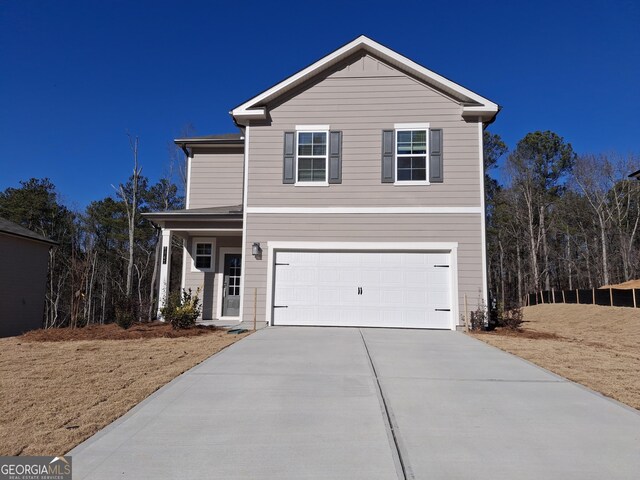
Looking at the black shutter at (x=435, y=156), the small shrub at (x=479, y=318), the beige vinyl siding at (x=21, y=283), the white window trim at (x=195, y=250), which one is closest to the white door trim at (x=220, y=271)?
the white window trim at (x=195, y=250)

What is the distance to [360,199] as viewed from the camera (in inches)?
456

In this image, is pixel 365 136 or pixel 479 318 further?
pixel 365 136

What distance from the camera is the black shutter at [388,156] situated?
11587mm

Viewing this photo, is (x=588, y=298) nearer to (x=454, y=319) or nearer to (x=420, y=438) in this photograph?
(x=454, y=319)

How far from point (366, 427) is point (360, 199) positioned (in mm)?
8029

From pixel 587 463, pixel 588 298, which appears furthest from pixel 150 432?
pixel 588 298

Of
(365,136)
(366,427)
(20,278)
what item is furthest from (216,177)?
(366,427)

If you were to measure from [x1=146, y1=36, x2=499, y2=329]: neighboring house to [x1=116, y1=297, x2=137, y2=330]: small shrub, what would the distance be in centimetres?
111

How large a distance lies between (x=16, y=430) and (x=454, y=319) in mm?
9233

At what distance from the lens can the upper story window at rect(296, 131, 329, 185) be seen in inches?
466

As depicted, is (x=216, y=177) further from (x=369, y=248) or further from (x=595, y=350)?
(x=595, y=350)

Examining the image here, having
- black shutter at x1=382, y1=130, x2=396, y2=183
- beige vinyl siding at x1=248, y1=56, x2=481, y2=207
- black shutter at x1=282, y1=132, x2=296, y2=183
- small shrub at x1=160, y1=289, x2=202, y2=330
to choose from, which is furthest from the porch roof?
black shutter at x1=382, y1=130, x2=396, y2=183

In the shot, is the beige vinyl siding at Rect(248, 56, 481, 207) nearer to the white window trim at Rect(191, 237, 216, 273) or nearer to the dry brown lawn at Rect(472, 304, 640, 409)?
the white window trim at Rect(191, 237, 216, 273)

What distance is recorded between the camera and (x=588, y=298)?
19906 millimetres
